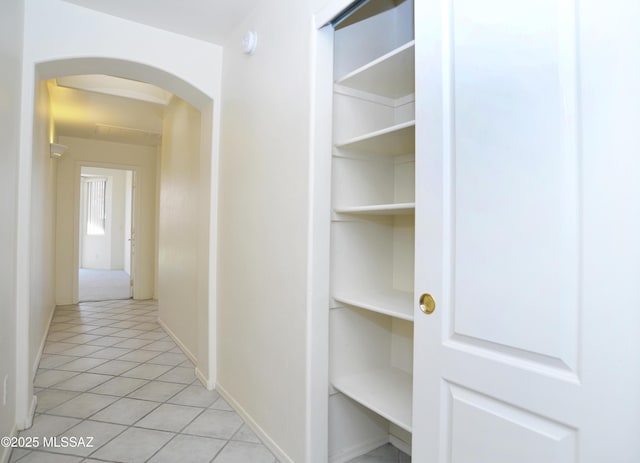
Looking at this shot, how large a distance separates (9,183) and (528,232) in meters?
2.42

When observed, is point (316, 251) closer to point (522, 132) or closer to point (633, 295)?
point (522, 132)

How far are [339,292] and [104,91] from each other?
12.1 feet

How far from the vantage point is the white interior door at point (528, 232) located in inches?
33.2

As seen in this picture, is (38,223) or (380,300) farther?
(38,223)

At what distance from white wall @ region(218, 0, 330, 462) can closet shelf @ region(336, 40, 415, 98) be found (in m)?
0.26

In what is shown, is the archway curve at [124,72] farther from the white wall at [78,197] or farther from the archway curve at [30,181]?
the white wall at [78,197]

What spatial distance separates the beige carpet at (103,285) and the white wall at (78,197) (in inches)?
19.3

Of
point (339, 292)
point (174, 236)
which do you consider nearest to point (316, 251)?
point (339, 292)

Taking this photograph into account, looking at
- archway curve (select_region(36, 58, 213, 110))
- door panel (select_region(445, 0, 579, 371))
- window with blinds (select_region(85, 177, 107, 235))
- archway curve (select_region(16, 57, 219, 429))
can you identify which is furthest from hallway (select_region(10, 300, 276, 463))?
window with blinds (select_region(85, 177, 107, 235))

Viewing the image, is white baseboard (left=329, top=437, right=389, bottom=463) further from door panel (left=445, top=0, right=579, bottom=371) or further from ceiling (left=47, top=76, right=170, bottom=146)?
ceiling (left=47, top=76, right=170, bottom=146)

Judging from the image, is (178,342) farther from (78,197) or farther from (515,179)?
(515,179)

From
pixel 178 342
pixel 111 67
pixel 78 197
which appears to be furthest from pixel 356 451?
pixel 78 197

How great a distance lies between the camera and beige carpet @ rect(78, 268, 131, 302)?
6746 mm

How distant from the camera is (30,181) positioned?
2.30 meters
